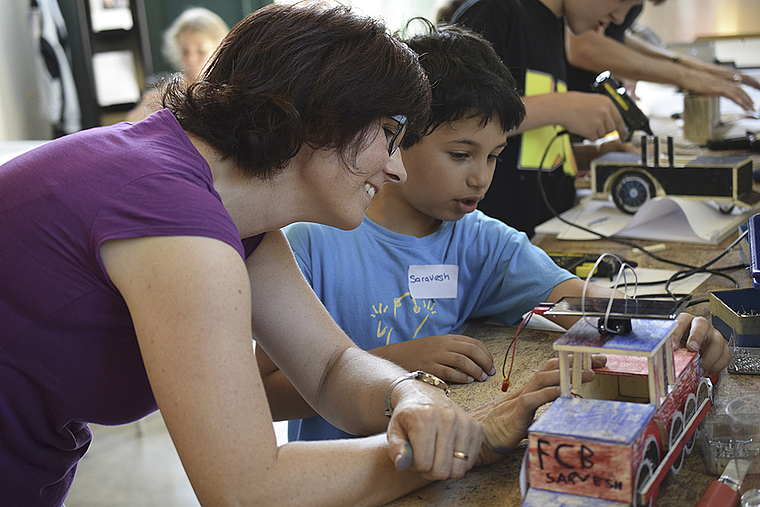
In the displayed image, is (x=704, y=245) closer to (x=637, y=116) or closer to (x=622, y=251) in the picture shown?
(x=622, y=251)

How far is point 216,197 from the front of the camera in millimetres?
765

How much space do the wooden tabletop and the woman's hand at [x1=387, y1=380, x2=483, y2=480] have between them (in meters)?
0.02

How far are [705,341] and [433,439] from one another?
0.42 meters

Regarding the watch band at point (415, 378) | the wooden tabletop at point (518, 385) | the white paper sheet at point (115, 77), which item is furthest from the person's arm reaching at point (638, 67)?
the white paper sheet at point (115, 77)

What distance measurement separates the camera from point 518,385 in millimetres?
1011

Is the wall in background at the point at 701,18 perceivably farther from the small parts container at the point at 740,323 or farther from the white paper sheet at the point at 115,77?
the small parts container at the point at 740,323

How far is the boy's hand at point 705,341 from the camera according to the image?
887 millimetres

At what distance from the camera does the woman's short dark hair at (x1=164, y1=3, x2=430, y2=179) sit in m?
0.82

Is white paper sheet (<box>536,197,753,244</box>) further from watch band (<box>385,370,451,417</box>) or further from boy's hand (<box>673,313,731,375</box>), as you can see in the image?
watch band (<box>385,370,451,417</box>)

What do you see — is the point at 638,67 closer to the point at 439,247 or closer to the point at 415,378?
the point at 439,247

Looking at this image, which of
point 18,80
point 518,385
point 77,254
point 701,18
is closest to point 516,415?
point 518,385

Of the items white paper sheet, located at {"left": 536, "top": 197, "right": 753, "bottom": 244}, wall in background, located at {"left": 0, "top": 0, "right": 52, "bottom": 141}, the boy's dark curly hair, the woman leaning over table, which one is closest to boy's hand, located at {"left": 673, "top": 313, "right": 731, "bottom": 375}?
the woman leaning over table

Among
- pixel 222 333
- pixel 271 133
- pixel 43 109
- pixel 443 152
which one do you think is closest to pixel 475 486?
pixel 222 333

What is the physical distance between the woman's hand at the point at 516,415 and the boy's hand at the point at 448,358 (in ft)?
0.66
